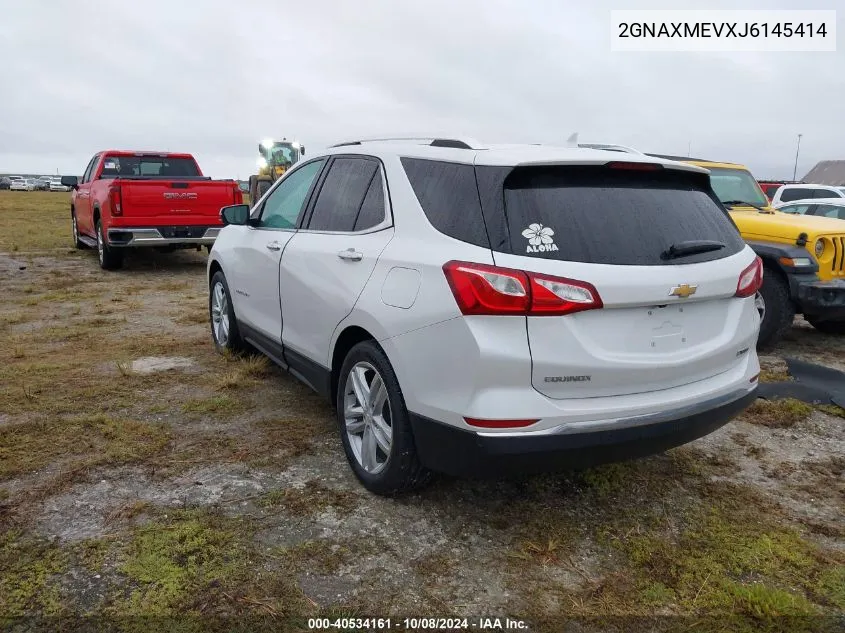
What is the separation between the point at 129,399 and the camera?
4.63 meters

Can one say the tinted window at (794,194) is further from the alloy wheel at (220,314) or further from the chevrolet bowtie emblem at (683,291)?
the chevrolet bowtie emblem at (683,291)

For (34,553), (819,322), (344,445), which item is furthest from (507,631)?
(819,322)

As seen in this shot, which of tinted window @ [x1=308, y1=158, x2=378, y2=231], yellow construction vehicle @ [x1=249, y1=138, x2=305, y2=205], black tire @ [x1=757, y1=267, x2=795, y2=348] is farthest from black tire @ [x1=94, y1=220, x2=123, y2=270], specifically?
yellow construction vehicle @ [x1=249, y1=138, x2=305, y2=205]

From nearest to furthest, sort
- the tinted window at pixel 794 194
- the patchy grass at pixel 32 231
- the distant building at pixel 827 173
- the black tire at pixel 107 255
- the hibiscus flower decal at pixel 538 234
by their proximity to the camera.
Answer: the hibiscus flower decal at pixel 538 234 < the black tire at pixel 107 255 < the patchy grass at pixel 32 231 < the tinted window at pixel 794 194 < the distant building at pixel 827 173

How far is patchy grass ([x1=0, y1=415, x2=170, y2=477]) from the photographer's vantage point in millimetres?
3602

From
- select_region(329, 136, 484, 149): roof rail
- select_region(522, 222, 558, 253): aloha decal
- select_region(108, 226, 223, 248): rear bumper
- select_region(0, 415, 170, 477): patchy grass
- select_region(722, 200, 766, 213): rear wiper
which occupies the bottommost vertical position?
select_region(0, 415, 170, 477): patchy grass

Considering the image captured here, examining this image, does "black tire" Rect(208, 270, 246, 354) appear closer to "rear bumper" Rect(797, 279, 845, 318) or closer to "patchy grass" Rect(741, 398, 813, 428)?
"patchy grass" Rect(741, 398, 813, 428)

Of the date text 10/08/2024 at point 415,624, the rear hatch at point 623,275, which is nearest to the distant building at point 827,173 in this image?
the rear hatch at point 623,275

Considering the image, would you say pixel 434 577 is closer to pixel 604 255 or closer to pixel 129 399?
pixel 604 255

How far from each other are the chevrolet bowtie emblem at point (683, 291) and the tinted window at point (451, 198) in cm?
80

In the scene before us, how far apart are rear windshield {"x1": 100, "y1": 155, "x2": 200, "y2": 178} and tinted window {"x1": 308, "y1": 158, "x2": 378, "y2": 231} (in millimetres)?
8469

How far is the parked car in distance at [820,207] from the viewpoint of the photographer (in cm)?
1168

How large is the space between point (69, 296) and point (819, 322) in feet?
29.8

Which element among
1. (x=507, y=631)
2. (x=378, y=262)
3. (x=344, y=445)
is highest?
(x=378, y=262)
